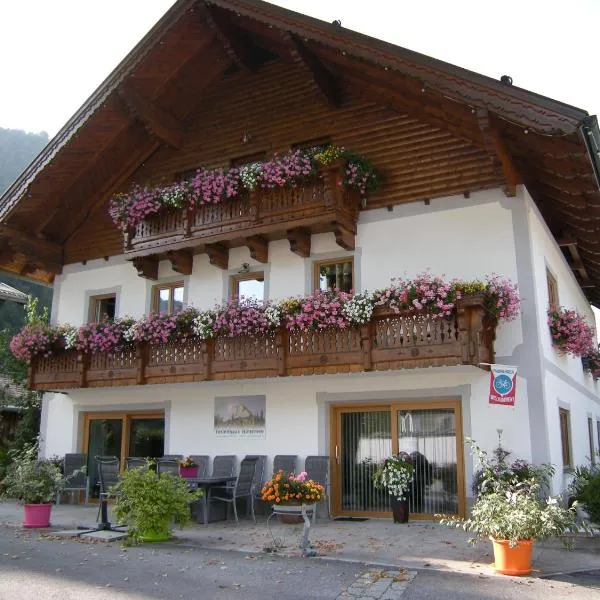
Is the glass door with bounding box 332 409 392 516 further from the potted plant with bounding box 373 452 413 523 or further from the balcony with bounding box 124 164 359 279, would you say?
the balcony with bounding box 124 164 359 279

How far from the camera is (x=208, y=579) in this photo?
23.9 feet

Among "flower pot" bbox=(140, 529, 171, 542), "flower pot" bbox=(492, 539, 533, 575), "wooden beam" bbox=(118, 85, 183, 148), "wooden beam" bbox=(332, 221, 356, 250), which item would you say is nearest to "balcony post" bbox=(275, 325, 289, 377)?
"wooden beam" bbox=(332, 221, 356, 250)

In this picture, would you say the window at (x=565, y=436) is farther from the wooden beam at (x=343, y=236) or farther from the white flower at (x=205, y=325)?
the white flower at (x=205, y=325)

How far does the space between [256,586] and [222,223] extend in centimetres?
779

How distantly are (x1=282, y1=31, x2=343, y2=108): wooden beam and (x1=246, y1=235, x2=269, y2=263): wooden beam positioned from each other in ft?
9.87

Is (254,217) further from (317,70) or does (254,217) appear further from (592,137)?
(592,137)

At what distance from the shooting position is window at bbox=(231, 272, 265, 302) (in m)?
13.8

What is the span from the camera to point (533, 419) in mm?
10633

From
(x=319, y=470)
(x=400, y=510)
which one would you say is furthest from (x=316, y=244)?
(x=400, y=510)

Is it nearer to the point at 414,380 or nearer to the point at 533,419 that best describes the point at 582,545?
the point at 533,419

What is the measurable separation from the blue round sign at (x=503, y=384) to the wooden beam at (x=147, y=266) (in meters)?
7.72

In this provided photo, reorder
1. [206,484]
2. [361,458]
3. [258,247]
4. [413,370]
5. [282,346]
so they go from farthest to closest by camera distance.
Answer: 1. [258,247]
2. [361,458]
3. [282,346]
4. [413,370]
5. [206,484]

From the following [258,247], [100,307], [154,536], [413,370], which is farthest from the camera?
[100,307]

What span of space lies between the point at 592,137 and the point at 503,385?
12.4 ft
